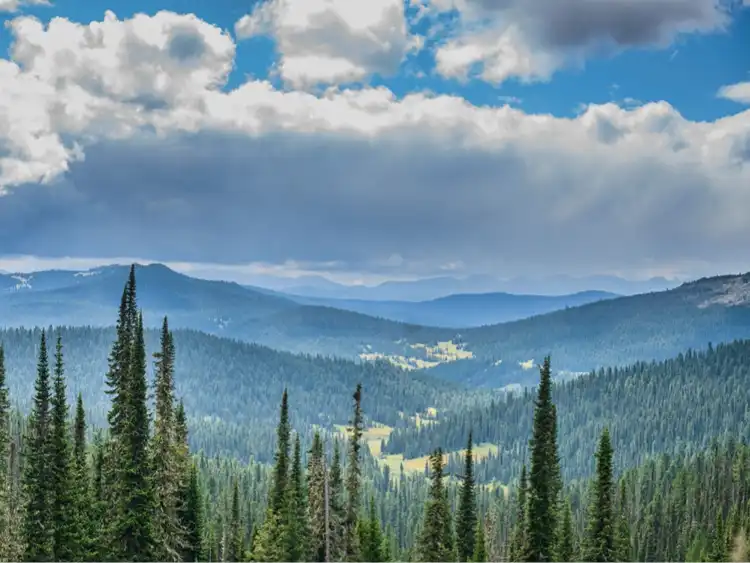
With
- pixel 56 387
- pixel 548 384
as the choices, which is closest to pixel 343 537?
pixel 548 384

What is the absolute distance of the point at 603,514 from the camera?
6247 centimetres

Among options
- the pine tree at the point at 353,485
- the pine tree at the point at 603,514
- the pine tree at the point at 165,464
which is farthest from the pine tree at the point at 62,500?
the pine tree at the point at 603,514

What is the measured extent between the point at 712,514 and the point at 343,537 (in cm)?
14460

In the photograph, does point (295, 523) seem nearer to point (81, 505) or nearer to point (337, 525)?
point (337, 525)

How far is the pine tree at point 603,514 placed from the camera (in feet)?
200

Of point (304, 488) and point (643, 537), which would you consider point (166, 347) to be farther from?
point (643, 537)

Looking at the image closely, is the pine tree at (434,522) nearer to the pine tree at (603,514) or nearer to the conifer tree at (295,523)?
the conifer tree at (295,523)

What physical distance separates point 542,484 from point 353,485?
597 inches

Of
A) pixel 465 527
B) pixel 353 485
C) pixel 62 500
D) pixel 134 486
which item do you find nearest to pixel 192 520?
pixel 353 485

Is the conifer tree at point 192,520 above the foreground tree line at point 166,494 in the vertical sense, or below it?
below

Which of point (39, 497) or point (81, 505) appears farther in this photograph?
point (81, 505)

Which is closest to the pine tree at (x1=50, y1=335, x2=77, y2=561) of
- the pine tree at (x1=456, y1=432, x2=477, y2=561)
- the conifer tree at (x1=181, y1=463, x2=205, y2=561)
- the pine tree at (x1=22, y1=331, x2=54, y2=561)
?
the pine tree at (x1=22, y1=331, x2=54, y2=561)

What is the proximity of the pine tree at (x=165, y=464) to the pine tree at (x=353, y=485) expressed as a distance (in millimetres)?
13654

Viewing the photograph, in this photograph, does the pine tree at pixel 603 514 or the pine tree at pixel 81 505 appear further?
the pine tree at pixel 603 514
